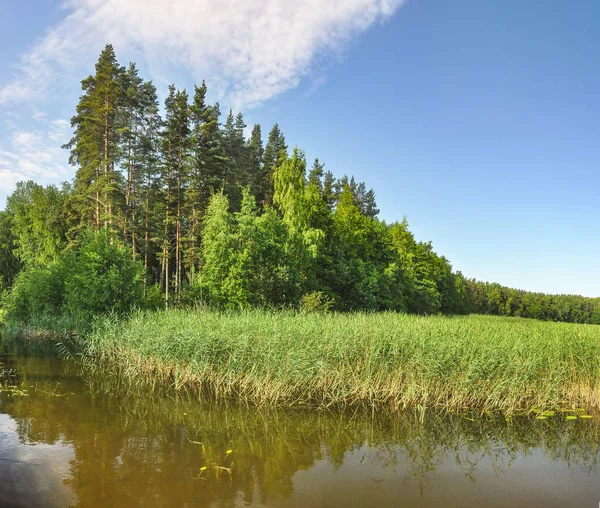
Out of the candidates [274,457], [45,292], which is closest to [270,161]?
[45,292]

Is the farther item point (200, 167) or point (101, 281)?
point (200, 167)

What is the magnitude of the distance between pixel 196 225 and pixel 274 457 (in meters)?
24.5

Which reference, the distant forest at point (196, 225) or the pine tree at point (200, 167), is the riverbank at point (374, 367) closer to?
the distant forest at point (196, 225)

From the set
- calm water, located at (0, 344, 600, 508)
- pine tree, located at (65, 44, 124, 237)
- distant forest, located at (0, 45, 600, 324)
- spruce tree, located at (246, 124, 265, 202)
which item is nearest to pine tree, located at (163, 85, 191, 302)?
distant forest, located at (0, 45, 600, 324)

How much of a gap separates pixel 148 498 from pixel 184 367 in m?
5.95

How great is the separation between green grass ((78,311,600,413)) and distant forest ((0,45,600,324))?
36.1 ft

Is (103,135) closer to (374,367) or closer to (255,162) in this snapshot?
(255,162)

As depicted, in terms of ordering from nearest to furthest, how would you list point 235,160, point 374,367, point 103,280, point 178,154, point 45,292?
point 374,367 → point 103,280 → point 45,292 → point 178,154 → point 235,160

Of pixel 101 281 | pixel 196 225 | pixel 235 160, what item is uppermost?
pixel 235 160

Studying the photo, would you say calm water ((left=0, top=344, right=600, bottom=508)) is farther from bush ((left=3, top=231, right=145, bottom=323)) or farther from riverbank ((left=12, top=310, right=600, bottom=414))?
bush ((left=3, top=231, right=145, bottom=323))

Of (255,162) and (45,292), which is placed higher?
(255,162)

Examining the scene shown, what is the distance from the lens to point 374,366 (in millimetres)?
10164

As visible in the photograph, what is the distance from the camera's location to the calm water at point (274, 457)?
18.7 ft

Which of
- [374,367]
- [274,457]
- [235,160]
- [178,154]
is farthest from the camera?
[235,160]
